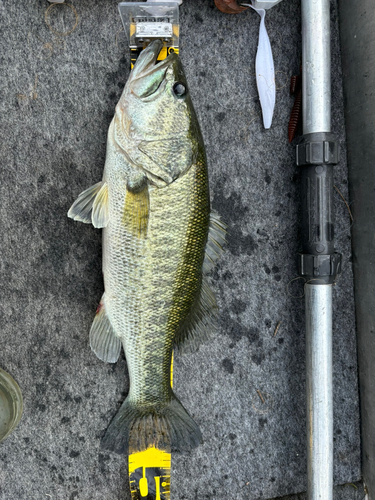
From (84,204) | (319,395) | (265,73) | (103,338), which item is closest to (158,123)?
(84,204)

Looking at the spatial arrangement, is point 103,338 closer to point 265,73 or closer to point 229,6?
point 265,73

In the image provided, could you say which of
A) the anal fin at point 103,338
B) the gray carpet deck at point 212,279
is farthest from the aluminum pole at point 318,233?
the anal fin at point 103,338

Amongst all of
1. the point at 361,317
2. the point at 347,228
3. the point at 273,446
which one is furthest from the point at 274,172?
the point at 273,446

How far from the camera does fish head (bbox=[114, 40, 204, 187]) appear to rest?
979 millimetres

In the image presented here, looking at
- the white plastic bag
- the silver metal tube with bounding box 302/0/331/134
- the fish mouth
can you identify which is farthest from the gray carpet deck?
the fish mouth

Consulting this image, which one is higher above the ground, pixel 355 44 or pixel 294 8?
pixel 294 8

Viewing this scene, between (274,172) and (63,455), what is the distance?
1233 millimetres

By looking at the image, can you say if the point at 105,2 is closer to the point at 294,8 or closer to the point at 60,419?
the point at 294,8

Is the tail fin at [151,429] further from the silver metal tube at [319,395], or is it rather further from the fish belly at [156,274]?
the silver metal tube at [319,395]

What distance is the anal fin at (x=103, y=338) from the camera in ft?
3.68

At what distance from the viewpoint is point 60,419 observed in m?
1.24

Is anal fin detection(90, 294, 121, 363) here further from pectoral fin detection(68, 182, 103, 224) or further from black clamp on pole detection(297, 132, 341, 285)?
black clamp on pole detection(297, 132, 341, 285)

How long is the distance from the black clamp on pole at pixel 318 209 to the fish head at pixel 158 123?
1.37ft

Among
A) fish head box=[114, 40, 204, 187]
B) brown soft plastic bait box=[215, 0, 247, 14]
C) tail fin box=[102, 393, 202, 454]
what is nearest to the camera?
fish head box=[114, 40, 204, 187]
